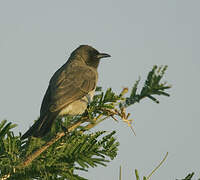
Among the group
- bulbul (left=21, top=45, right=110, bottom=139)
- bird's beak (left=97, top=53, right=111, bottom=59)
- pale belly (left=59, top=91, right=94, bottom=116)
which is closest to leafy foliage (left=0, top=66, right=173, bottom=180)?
bulbul (left=21, top=45, right=110, bottom=139)

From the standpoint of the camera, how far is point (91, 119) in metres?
2.89

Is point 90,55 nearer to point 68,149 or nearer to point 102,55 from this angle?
point 102,55

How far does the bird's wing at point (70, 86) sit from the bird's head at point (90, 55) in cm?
128

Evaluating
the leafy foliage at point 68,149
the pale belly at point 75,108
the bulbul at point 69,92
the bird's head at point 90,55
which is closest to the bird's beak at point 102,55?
the bird's head at point 90,55

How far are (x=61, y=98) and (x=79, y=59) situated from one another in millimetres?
2965

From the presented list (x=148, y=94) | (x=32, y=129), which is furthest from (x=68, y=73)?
(x=148, y=94)

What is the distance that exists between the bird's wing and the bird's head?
1.28 metres

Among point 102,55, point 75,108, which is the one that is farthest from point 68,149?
point 102,55

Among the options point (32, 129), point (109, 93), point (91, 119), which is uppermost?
point (109, 93)

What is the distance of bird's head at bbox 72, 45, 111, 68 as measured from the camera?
8852mm

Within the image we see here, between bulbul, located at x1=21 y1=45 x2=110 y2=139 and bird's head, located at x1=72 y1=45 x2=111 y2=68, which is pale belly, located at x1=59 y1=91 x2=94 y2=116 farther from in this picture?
bird's head, located at x1=72 y1=45 x2=111 y2=68

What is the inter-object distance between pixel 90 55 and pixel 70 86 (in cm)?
262

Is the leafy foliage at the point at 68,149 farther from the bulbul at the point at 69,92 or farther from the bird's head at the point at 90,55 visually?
the bird's head at the point at 90,55

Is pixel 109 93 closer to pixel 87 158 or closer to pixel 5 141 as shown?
pixel 87 158
